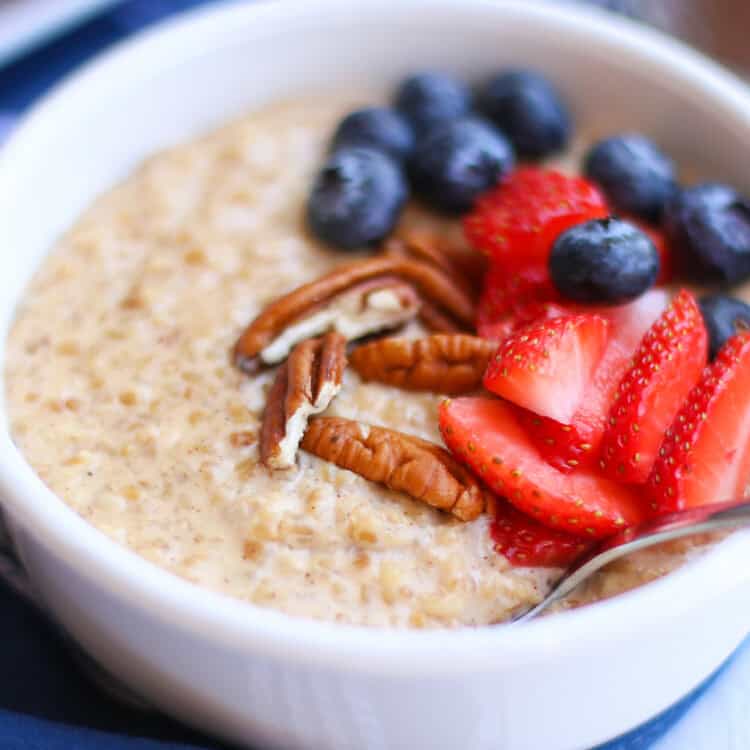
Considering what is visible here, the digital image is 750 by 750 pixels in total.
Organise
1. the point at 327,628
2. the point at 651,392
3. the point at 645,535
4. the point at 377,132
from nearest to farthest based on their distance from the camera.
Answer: the point at 327,628
the point at 645,535
the point at 651,392
the point at 377,132

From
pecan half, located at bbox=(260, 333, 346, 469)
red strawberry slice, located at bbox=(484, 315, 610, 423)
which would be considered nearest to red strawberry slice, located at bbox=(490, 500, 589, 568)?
red strawberry slice, located at bbox=(484, 315, 610, 423)

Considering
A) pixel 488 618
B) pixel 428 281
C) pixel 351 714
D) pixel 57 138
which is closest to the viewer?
pixel 351 714

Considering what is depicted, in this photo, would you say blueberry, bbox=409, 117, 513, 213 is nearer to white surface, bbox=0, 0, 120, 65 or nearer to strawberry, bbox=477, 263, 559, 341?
strawberry, bbox=477, 263, 559, 341

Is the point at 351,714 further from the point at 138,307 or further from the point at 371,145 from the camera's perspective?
the point at 371,145

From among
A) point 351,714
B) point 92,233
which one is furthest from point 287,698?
point 92,233

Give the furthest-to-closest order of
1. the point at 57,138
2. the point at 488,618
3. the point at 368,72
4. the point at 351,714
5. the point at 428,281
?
the point at 368,72 < the point at 57,138 < the point at 428,281 < the point at 488,618 < the point at 351,714

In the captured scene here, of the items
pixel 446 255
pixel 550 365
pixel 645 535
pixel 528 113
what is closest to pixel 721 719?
pixel 645 535

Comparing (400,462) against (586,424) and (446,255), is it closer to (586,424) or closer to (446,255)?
(586,424)
